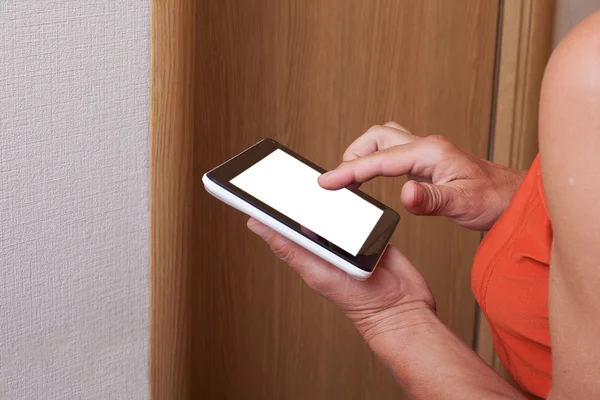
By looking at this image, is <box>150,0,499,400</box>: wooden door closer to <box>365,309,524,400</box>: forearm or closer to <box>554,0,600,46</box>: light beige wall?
<box>554,0,600,46</box>: light beige wall

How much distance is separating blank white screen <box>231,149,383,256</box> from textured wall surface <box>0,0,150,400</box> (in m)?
0.23

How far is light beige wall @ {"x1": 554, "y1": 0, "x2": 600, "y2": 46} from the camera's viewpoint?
160cm

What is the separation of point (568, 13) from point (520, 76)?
21 centimetres

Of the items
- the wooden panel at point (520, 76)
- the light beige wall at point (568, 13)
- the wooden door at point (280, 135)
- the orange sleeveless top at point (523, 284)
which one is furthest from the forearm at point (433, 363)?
the light beige wall at point (568, 13)

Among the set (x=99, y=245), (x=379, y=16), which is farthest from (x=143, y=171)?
(x=379, y=16)

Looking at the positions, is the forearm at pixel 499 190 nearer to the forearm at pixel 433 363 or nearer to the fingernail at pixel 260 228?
the forearm at pixel 433 363

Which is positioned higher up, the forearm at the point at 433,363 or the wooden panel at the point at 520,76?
the wooden panel at the point at 520,76

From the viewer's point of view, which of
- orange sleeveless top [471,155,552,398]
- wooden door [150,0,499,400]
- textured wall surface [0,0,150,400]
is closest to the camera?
orange sleeveless top [471,155,552,398]

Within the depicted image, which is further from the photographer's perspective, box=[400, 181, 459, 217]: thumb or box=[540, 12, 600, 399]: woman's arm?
box=[400, 181, 459, 217]: thumb

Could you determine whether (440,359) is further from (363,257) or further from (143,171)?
(143,171)

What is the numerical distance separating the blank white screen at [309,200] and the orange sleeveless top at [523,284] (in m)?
0.13

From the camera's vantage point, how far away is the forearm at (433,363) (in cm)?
62

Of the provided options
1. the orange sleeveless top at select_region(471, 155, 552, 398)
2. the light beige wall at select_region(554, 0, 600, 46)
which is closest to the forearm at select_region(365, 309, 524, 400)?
the orange sleeveless top at select_region(471, 155, 552, 398)

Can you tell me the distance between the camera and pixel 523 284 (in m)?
0.62
